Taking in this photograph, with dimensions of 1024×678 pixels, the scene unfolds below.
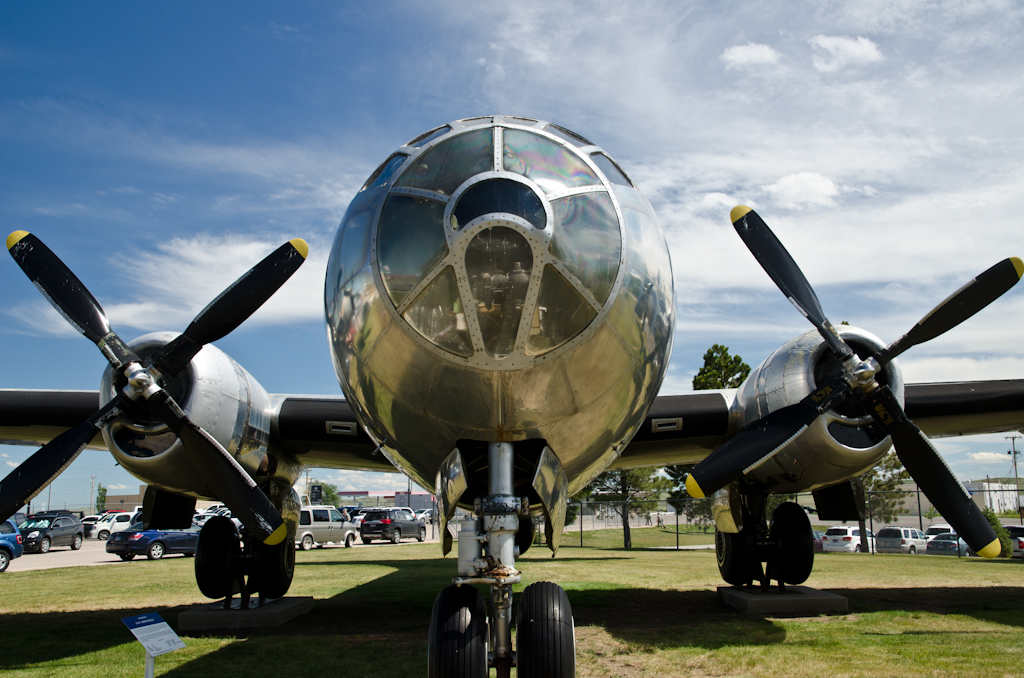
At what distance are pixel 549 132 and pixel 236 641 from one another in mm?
7076

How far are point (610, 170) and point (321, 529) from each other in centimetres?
2885

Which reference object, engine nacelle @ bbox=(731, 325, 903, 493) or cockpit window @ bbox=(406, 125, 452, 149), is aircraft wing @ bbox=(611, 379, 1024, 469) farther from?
cockpit window @ bbox=(406, 125, 452, 149)

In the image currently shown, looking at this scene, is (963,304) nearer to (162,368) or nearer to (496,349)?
Result: (496,349)

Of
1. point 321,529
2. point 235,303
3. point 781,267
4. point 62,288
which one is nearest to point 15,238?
point 62,288

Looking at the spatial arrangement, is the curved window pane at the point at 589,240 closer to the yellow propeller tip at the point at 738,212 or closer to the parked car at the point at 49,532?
the yellow propeller tip at the point at 738,212

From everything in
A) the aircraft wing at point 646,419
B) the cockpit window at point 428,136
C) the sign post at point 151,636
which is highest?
the cockpit window at point 428,136

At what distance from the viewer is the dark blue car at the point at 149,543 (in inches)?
922

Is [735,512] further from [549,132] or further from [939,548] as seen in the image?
[939,548]

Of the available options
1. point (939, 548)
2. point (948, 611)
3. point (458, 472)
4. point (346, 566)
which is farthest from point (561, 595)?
point (939, 548)

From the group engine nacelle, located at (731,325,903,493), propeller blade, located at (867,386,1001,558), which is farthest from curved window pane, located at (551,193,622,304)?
engine nacelle, located at (731,325,903,493)

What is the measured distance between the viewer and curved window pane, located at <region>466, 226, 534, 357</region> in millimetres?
3514

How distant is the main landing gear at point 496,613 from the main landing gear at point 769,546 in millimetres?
6692

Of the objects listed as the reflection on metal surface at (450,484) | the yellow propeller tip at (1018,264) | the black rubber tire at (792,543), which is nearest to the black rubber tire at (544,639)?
the reflection on metal surface at (450,484)

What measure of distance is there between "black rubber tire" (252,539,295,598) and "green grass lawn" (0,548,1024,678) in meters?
0.68
